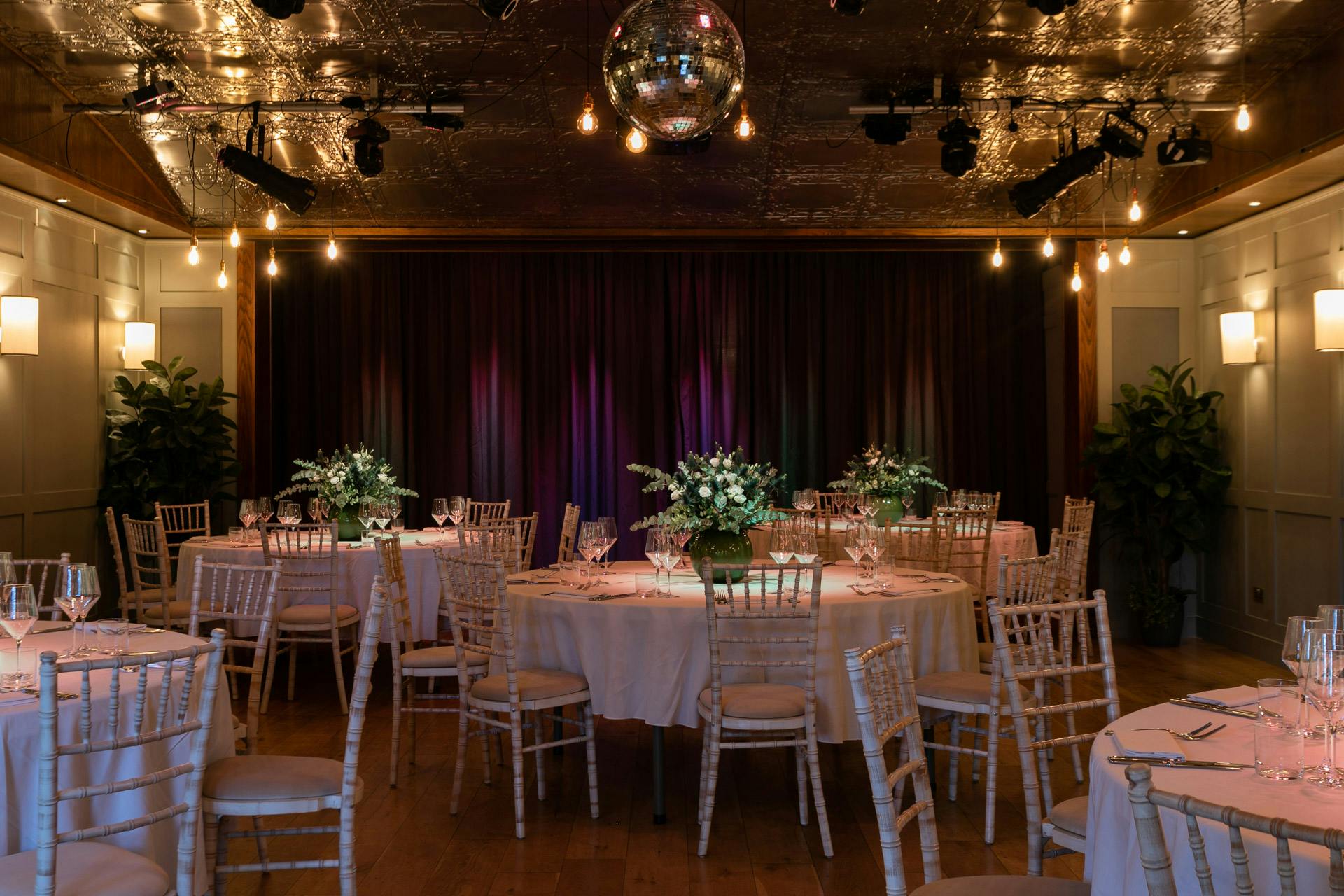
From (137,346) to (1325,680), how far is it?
29.6ft

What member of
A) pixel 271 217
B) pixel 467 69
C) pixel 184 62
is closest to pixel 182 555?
pixel 271 217

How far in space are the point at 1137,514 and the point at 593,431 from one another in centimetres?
467

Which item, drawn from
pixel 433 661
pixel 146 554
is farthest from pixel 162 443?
pixel 433 661

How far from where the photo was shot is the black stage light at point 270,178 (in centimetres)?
731

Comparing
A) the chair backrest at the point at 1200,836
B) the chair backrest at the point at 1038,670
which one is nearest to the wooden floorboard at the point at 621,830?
the chair backrest at the point at 1038,670

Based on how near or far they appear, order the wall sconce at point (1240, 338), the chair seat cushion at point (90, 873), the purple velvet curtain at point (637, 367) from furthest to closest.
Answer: the purple velvet curtain at point (637, 367) → the wall sconce at point (1240, 338) → the chair seat cushion at point (90, 873)

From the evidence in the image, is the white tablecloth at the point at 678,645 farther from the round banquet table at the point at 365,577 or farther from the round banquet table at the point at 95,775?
the round banquet table at the point at 365,577

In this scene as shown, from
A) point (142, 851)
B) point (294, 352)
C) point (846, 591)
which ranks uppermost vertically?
point (294, 352)

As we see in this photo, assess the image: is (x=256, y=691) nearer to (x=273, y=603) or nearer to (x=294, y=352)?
(x=273, y=603)

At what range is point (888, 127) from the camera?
286 inches

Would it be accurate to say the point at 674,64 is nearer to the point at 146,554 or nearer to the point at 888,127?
the point at 888,127

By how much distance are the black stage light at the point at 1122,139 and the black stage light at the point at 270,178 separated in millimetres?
5312

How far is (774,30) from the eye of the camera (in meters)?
6.56

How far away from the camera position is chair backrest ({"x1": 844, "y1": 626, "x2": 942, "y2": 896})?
85.4 inches
